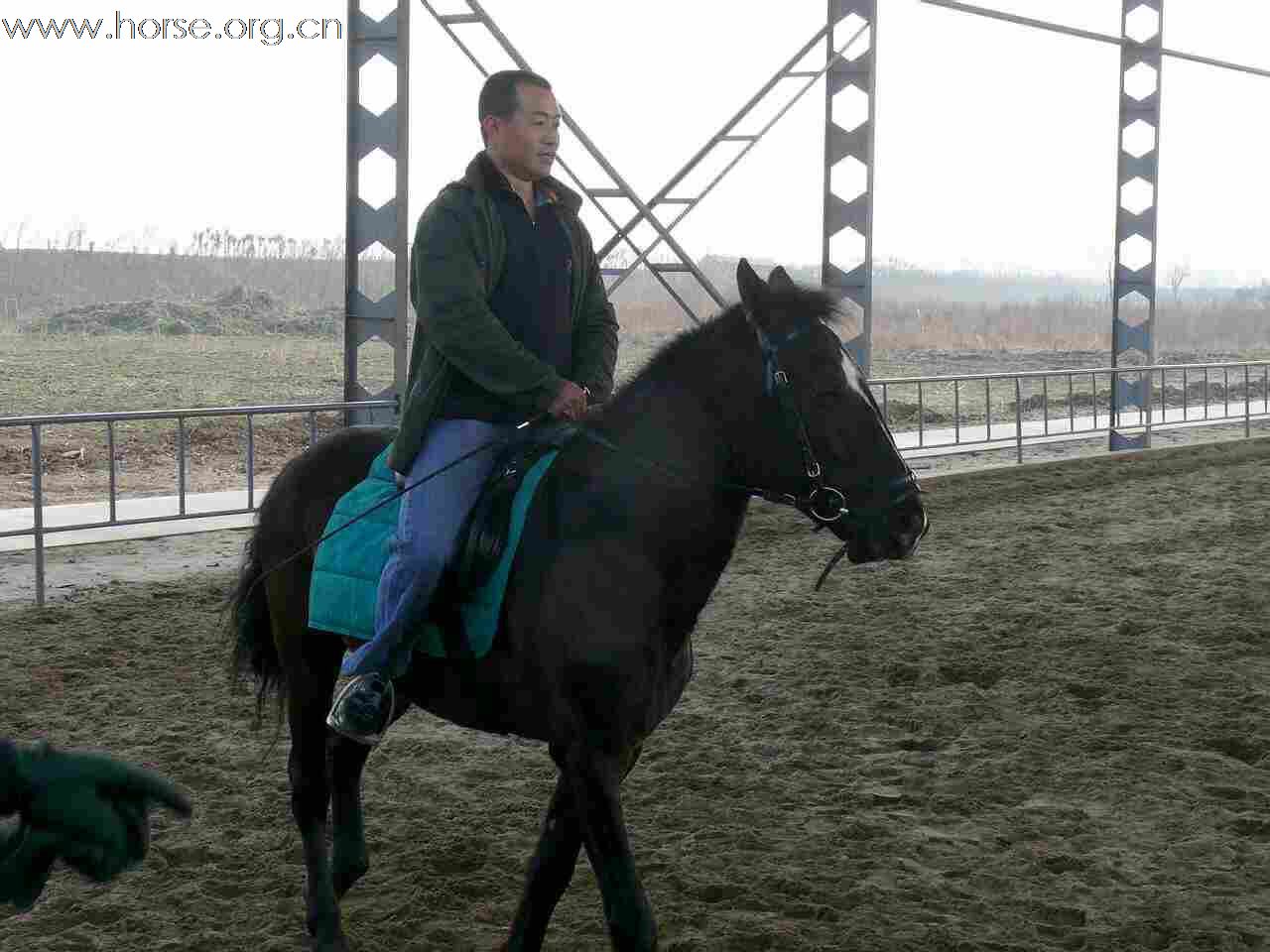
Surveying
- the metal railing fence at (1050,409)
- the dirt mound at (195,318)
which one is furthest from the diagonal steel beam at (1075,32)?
the dirt mound at (195,318)

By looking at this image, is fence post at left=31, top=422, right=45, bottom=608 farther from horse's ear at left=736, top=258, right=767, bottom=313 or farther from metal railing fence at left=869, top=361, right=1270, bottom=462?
metal railing fence at left=869, top=361, right=1270, bottom=462

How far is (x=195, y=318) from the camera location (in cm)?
3800

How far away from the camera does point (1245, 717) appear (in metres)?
5.87

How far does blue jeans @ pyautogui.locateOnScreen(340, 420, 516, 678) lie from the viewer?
11.4 feet

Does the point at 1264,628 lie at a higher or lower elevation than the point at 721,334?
lower

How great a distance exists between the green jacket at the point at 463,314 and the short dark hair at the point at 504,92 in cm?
12

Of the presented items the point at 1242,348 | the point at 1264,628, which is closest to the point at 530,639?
the point at 1264,628

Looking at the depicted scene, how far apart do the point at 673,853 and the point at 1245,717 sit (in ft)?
9.06

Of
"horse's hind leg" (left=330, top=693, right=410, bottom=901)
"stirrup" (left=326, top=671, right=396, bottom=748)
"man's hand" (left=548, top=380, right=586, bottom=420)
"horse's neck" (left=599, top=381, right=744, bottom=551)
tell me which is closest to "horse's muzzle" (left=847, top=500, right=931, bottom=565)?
"horse's neck" (left=599, top=381, right=744, bottom=551)

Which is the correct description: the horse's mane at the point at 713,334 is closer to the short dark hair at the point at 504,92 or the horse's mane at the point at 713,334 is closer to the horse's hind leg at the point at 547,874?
the short dark hair at the point at 504,92

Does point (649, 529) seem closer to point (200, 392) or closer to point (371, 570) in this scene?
point (371, 570)

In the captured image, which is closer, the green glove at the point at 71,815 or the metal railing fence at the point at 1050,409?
the green glove at the point at 71,815

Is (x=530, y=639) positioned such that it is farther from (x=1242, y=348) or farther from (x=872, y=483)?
(x=1242, y=348)

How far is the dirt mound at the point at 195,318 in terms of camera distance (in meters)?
36.0
